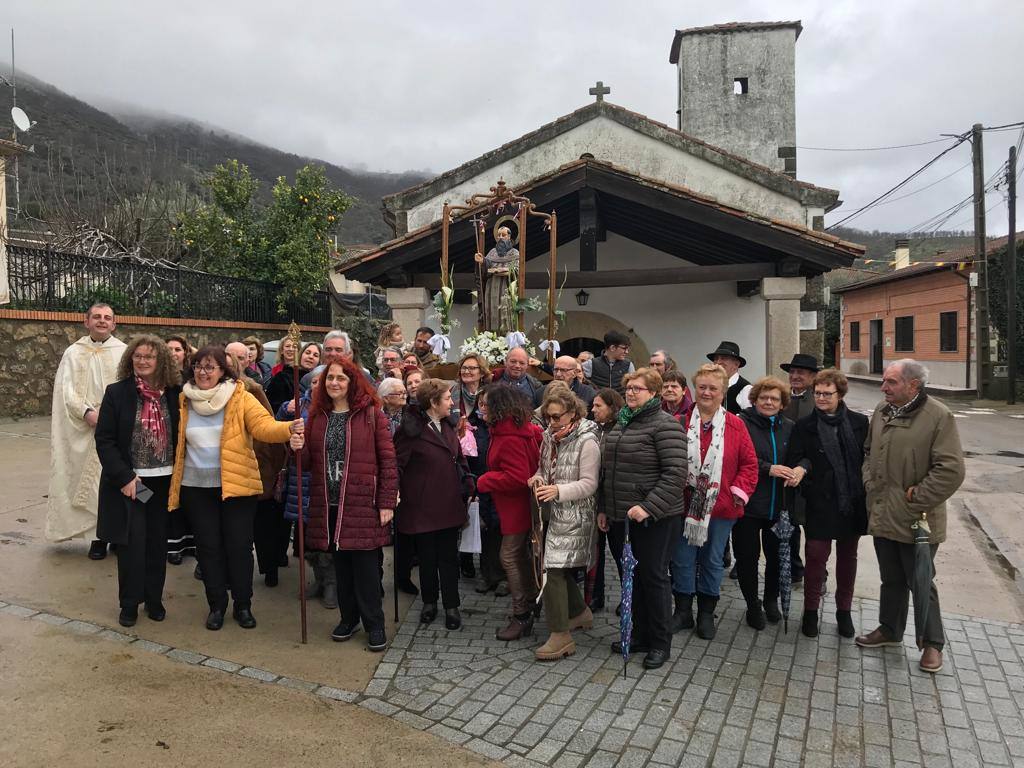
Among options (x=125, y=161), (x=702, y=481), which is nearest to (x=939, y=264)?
(x=702, y=481)

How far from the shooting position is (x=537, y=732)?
3121 millimetres

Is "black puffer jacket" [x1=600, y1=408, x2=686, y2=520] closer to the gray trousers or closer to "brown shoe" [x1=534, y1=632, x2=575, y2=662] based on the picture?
"brown shoe" [x1=534, y1=632, x2=575, y2=662]

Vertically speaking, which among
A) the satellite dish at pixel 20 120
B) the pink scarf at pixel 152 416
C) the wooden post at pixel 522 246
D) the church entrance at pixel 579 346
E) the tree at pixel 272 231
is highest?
the satellite dish at pixel 20 120

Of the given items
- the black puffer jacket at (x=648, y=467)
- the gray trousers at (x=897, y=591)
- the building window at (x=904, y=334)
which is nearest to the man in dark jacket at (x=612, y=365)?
the black puffer jacket at (x=648, y=467)

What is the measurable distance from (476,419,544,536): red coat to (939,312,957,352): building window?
26304mm

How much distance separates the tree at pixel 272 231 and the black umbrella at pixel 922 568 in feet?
47.4

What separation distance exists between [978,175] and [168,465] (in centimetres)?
2360

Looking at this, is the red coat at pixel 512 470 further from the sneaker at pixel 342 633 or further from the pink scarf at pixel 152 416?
the pink scarf at pixel 152 416

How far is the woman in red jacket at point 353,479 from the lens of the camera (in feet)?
12.7

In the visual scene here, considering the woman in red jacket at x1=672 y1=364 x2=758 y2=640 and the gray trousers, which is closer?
the gray trousers

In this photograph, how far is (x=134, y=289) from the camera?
12.4m

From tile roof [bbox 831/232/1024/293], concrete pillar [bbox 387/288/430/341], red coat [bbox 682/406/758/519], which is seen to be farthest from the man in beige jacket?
tile roof [bbox 831/232/1024/293]

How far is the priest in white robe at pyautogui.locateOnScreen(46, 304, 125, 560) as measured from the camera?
4.88m

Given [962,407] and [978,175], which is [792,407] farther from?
[978,175]
